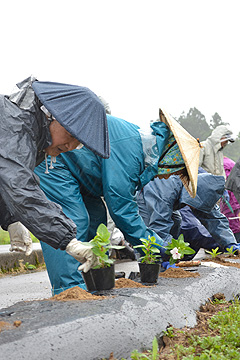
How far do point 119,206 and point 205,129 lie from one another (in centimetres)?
4548

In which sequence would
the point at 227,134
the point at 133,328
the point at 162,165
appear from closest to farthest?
1. the point at 133,328
2. the point at 162,165
3. the point at 227,134

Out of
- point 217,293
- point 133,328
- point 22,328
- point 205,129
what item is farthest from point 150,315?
point 205,129

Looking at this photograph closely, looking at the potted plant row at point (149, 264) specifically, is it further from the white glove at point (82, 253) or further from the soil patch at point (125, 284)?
the white glove at point (82, 253)

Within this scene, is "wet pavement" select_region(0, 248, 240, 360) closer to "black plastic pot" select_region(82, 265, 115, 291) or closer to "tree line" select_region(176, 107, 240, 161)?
"black plastic pot" select_region(82, 265, 115, 291)

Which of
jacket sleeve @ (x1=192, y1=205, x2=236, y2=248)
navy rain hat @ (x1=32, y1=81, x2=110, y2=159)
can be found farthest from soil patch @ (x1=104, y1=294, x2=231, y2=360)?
jacket sleeve @ (x1=192, y1=205, x2=236, y2=248)

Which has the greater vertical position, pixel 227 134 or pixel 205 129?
→ pixel 227 134

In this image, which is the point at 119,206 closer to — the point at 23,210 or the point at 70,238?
the point at 70,238

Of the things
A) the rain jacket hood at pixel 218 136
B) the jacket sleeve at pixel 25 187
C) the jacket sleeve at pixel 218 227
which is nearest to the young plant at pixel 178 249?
the jacket sleeve at pixel 25 187

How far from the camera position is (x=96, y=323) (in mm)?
2277

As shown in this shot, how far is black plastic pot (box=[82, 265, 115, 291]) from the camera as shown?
10.5 ft

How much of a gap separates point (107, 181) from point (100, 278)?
33.3 inches

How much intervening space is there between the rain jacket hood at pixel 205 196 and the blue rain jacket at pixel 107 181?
216cm

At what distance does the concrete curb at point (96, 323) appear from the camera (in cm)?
198

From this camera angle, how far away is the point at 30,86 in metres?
2.84
